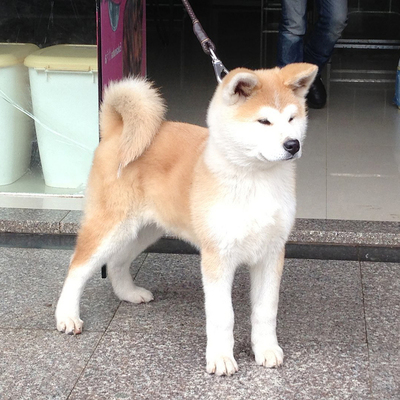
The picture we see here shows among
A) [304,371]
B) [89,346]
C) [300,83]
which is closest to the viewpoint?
[300,83]

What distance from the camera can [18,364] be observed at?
9.66 ft

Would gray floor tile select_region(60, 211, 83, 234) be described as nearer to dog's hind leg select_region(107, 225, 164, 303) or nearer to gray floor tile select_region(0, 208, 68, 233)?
gray floor tile select_region(0, 208, 68, 233)

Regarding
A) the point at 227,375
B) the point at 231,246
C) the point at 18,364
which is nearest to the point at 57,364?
the point at 18,364

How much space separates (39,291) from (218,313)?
1252 millimetres

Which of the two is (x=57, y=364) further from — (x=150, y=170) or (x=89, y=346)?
(x=150, y=170)

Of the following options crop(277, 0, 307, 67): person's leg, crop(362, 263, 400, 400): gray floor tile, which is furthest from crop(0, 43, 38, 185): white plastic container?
crop(362, 263, 400, 400): gray floor tile

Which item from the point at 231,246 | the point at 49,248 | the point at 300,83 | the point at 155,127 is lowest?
the point at 49,248

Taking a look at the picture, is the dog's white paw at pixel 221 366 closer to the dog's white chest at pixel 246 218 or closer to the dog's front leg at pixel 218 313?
the dog's front leg at pixel 218 313

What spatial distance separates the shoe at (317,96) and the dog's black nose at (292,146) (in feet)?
13.8

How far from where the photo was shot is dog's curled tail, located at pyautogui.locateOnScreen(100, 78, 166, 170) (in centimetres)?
307

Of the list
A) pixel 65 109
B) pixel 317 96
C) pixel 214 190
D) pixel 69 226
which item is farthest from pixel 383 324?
pixel 317 96

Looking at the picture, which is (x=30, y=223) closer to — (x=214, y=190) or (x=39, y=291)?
(x=39, y=291)

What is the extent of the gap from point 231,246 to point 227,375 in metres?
0.53

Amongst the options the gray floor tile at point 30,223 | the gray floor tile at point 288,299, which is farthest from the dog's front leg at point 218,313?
the gray floor tile at point 30,223
